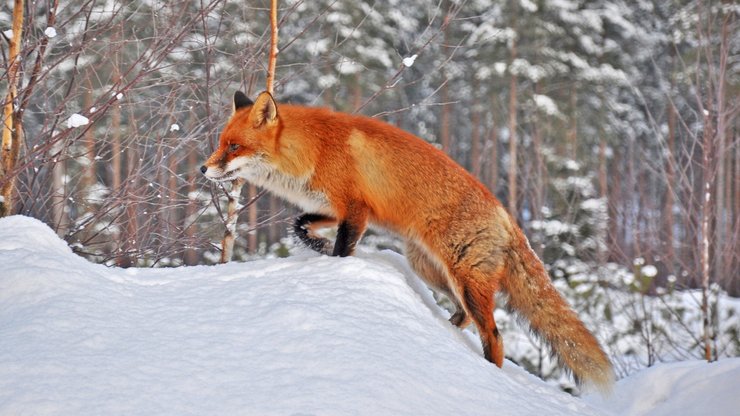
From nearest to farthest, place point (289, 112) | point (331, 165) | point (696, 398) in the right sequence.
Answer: point (696, 398), point (331, 165), point (289, 112)

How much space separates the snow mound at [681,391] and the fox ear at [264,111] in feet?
9.88

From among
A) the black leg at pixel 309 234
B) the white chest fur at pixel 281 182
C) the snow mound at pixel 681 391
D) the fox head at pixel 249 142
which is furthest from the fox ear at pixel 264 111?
the snow mound at pixel 681 391

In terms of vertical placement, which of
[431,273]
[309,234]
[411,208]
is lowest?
[431,273]

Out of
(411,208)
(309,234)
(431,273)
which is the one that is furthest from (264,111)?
(431,273)

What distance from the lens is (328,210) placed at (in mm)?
4621

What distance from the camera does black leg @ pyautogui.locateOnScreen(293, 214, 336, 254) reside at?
4625mm

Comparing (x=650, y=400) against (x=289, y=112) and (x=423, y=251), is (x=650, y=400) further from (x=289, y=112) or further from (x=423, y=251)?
(x=289, y=112)

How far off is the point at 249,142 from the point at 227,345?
2.27m

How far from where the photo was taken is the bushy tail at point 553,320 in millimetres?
4086

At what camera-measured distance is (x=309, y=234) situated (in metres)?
4.68

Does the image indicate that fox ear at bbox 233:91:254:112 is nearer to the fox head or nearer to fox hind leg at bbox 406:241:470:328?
the fox head

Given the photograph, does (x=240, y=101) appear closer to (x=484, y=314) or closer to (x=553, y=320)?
(x=484, y=314)

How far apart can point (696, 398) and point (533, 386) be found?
143cm

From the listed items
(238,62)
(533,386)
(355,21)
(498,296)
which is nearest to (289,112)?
(238,62)
